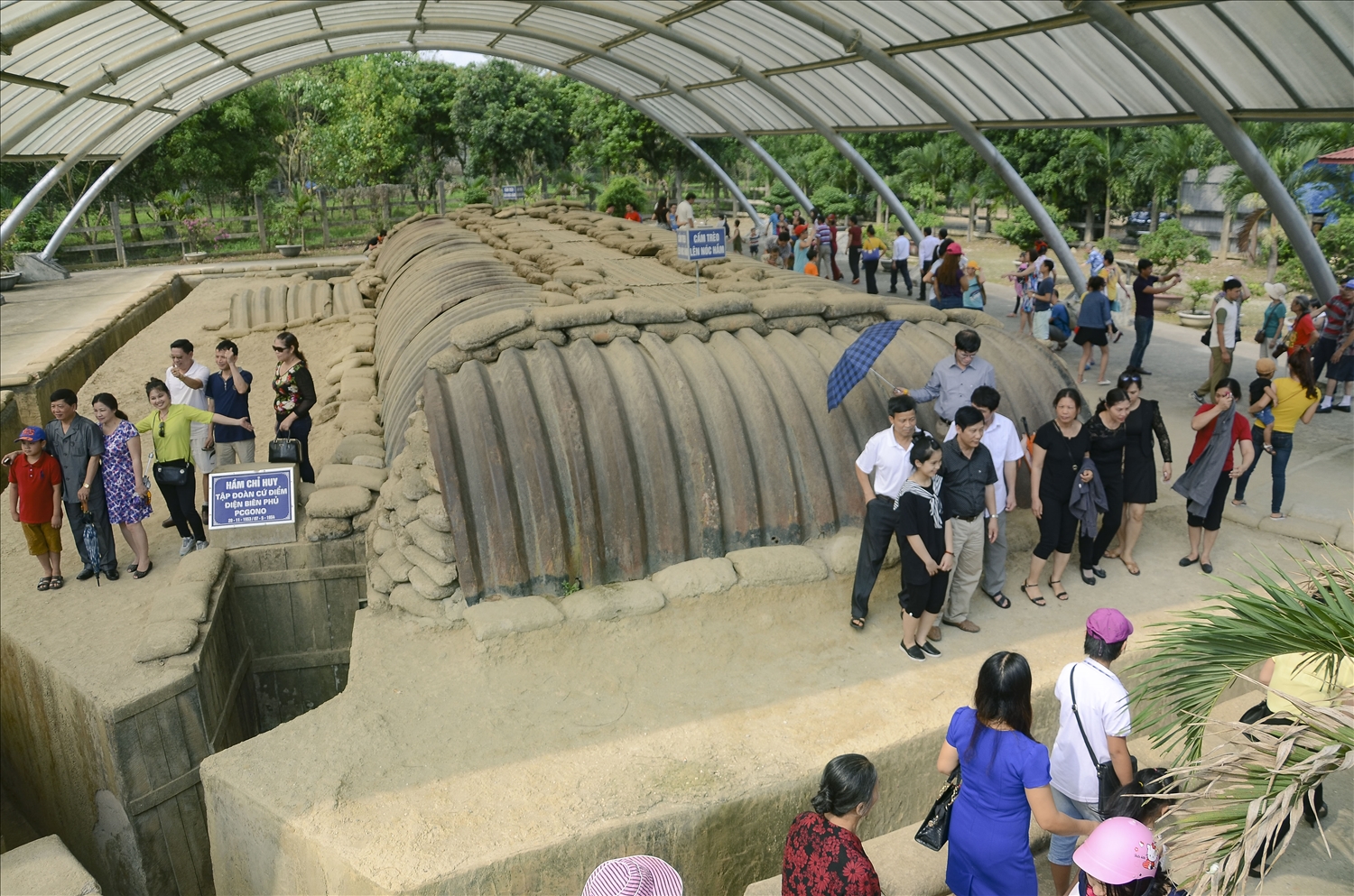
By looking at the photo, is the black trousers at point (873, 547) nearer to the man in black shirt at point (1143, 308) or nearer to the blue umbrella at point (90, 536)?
the blue umbrella at point (90, 536)

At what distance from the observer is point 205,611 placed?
6.66m

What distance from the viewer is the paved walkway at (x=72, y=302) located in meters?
15.0

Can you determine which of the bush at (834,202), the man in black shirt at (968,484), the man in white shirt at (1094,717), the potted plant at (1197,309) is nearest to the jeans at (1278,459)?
the man in black shirt at (968,484)

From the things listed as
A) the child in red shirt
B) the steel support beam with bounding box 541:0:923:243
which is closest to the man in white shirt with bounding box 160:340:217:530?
the child in red shirt

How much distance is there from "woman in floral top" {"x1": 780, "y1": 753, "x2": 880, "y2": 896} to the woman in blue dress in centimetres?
50

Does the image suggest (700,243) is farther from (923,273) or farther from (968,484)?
(923,273)

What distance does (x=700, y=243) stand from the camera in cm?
862

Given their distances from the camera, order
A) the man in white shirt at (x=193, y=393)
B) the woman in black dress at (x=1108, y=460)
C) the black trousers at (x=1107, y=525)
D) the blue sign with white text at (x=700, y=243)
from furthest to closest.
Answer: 1. the blue sign with white text at (x=700, y=243)
2. the man in white shirt at (x=193, y=393)
3. the black trousers at (x=1107, y=525)
4. the woman in black dress at (x=1108, y=460)

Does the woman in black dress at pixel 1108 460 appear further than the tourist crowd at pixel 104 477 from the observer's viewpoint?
No

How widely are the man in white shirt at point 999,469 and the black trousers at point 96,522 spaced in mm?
6436

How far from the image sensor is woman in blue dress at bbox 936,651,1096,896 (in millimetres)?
3721

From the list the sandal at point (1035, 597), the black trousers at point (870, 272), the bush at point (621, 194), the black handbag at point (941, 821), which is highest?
the bush at point (621, 194)

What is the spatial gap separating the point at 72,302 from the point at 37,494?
15.4m

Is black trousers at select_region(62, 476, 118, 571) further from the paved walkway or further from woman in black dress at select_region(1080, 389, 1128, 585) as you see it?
woman in black dress at select_region(1080, 389, 1128, 585)
